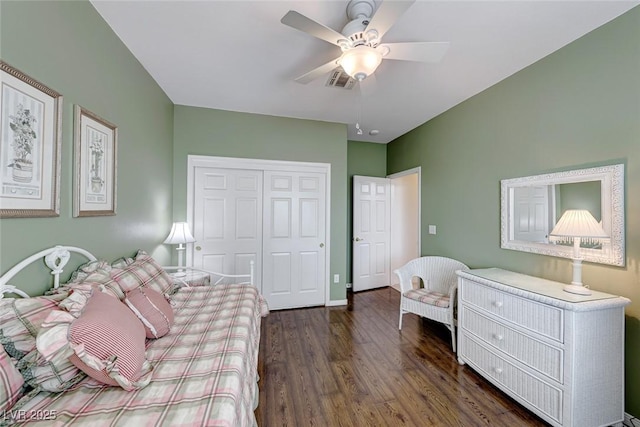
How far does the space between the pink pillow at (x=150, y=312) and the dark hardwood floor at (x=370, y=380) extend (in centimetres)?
87

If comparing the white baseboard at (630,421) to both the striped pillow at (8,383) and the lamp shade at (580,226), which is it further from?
the striped pillow at (8,383)

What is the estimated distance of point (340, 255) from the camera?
376 centimetres

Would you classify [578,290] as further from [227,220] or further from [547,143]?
[227,220]

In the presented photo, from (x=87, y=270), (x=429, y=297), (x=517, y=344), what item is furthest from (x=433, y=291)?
(x=87, y=270)

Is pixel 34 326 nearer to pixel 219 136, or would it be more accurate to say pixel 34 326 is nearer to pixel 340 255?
pixel 219 136

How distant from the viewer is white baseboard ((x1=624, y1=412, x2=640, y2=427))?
5.21ft

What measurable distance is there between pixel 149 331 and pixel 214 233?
2.05 metres

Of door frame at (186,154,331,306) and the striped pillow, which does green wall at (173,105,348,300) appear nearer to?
door frame at (186,154,331,306)

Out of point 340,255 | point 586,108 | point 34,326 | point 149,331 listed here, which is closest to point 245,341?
point 149,331

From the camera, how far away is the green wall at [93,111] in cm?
115

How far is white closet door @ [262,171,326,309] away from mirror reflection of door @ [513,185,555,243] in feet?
7.23

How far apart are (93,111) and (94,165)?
0.34 metres

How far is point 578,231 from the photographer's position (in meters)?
1.63

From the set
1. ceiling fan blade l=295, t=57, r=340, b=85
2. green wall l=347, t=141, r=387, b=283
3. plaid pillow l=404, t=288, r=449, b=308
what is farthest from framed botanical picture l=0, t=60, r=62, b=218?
green wall l=347, t=141, r=387, b=283
